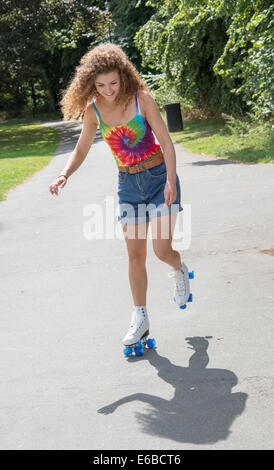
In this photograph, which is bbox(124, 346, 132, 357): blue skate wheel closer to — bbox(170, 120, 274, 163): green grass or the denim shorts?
the denim shorts

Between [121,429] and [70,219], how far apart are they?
651cm

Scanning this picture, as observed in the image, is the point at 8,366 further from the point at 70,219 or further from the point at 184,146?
the point at 184,146

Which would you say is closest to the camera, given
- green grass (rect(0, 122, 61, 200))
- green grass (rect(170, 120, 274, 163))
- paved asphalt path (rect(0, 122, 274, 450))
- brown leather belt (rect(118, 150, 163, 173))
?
paved asphalt path (rect(0, 122, 274, 450))

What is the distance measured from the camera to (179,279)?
4629 millimetres

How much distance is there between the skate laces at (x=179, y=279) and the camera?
15.1 feet

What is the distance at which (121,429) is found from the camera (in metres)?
3.22

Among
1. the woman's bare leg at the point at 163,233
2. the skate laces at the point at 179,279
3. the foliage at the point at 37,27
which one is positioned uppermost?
the foliage at the point at 37,27

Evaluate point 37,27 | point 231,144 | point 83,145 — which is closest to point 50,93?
point 37,27

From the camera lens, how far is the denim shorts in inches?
162

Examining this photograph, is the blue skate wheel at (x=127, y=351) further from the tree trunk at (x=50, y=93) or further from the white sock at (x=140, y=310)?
the tree trunk at (x=50, y=93)

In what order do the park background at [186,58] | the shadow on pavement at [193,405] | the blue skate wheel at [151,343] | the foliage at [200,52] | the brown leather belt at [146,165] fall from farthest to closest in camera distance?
the foliage at [200,52] → the park background at [186,58] → the blue skate wheel at [151,343] → the brown leather belt at [146,165] → the shadow on pavement at [193,405]

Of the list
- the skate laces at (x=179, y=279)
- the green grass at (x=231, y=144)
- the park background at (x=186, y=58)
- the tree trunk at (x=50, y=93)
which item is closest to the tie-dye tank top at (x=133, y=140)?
the skate laces at (x=179, y=279)

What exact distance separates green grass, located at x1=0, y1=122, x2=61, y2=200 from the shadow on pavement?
9406 millimetres

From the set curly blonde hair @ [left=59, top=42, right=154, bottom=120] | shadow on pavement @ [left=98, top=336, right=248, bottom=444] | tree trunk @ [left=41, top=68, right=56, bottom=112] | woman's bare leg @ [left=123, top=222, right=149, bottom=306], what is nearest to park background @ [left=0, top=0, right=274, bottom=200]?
curly blonde hair @ [left=59, top=42, right=154, bottom=120]
